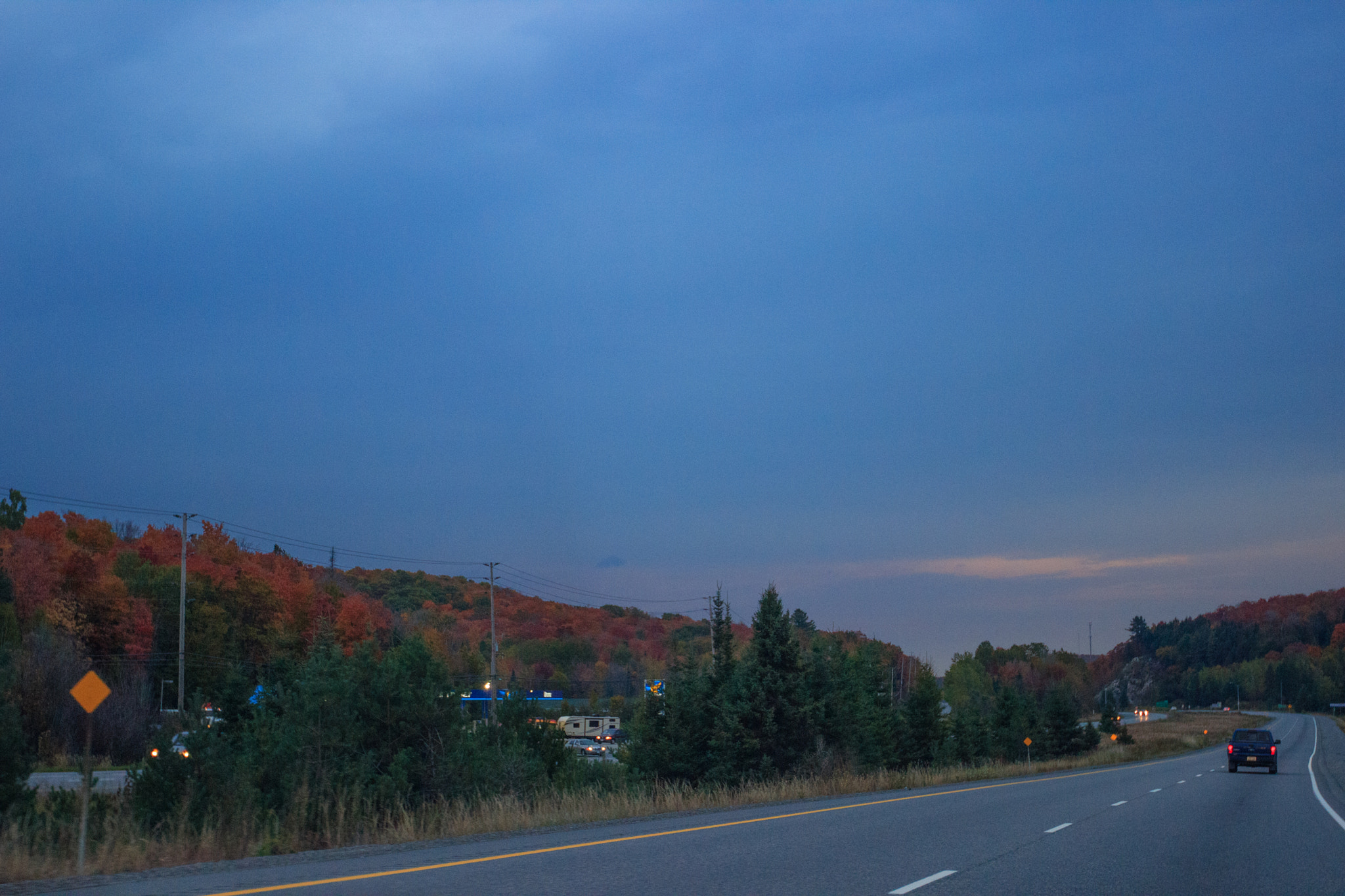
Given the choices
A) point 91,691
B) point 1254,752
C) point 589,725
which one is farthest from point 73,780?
point 589,725

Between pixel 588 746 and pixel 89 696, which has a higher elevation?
pixel 89 696

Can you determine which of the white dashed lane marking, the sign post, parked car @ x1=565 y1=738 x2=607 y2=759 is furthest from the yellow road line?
parked car @ x1=565 y1=738 x2=607 y2=759

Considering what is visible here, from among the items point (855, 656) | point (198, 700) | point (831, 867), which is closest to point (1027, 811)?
point (831, 867)

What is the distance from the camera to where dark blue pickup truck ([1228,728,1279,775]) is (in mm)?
39656

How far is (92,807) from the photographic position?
936 inches

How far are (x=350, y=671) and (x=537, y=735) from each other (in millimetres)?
13409

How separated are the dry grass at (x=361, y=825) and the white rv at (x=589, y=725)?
75631mm

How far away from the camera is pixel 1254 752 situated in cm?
3975

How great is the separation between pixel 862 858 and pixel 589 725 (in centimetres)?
9625

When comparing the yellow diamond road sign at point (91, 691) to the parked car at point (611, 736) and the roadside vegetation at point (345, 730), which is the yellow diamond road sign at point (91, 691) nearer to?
the roadside vegetation at point (345, 730)

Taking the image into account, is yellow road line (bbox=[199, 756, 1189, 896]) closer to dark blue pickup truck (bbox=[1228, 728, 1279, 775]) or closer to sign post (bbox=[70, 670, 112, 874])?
sign post (bbox=[70, 670, 112, 874])

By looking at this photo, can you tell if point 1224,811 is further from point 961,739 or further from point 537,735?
point 961,739

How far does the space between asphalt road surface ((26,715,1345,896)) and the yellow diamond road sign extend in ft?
10.7

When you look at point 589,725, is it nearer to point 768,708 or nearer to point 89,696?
point 768,708
